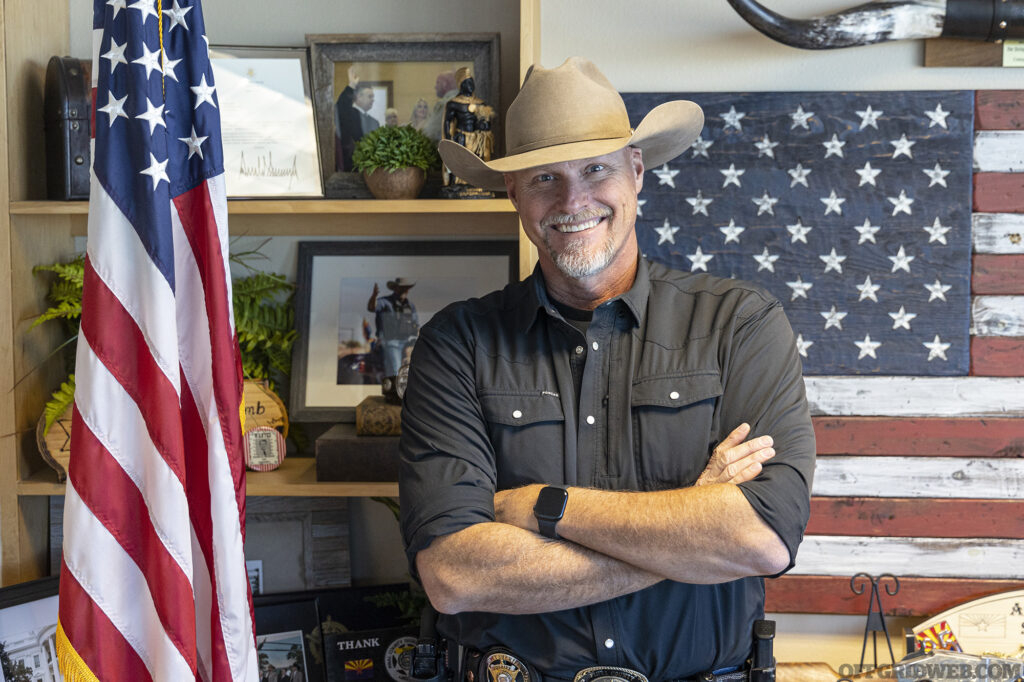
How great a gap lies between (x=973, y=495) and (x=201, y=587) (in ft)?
6.21

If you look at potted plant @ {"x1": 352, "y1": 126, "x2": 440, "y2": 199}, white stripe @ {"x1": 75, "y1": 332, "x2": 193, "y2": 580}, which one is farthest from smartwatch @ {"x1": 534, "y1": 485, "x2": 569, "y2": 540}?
potted plant @ {"x1": 352, "y1": 126, "x2": 440, "y2": 199}

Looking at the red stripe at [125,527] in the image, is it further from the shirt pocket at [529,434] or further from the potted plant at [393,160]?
the potted plant at [393,160]

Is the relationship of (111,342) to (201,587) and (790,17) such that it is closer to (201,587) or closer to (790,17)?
(201,587)

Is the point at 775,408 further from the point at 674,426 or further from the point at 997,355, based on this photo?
the point at 997,355

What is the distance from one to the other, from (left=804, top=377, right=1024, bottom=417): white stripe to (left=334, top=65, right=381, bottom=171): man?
1.34 metres

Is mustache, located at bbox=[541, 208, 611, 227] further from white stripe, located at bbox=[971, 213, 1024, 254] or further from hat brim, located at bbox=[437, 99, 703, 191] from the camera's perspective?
white stripe, located at bbox=[971, 213, 1024, 254]

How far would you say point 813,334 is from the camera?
2285mm

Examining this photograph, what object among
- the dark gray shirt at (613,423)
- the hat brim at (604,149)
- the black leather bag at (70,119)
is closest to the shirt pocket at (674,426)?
the dark gray shirt at (613,423)

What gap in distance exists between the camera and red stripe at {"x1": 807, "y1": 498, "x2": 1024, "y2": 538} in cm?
227

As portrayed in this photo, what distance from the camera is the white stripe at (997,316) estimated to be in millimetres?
2256

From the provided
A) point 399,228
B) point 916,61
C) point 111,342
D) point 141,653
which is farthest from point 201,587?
point 916,61

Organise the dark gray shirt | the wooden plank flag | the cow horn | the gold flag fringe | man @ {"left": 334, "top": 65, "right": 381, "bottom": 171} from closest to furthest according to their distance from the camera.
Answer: the dark gray shirt
the gold flag fringe
the cow horn
the wooden plank flag
man @ {"left": 334, "top": 65, "right": 381, "bottom": 171}

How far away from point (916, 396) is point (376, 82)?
1628 millimetres

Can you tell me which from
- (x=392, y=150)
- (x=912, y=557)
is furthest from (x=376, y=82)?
(x=912, y=557)
